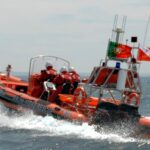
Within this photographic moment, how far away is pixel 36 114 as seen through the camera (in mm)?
16344

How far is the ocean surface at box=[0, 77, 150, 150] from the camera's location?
1324cm

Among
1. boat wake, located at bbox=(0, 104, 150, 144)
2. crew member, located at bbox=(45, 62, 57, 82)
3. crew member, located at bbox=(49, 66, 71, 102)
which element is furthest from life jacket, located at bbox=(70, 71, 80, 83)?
boat wake, located at bbox=(0, 104, 150, 144)

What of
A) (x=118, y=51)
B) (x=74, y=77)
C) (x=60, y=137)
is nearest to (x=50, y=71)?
(x=74, y=77)

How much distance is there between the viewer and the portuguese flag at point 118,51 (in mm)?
14594

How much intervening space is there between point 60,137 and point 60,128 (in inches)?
27.5

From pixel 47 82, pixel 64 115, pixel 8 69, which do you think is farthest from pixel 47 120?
pixel 8 69

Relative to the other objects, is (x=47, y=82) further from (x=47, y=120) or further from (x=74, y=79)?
(x=47, y=120)

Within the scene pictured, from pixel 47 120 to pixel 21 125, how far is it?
3.18 feet

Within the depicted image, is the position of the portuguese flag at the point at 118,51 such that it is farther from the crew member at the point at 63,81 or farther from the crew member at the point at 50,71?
the crew member at the point at 50,71

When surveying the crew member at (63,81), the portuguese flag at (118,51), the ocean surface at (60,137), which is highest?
the portuguese flag at (118,51)

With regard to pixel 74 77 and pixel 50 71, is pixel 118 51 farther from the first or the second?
pixel 50 71

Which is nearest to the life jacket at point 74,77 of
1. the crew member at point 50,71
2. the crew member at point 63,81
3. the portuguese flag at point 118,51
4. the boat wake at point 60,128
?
the crew member at point 63,81

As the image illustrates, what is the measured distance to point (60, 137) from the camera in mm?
14320

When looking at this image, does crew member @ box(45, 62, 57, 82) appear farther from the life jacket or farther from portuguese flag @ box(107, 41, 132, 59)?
portuguese flag @ box(107, 41, 132, 59)
